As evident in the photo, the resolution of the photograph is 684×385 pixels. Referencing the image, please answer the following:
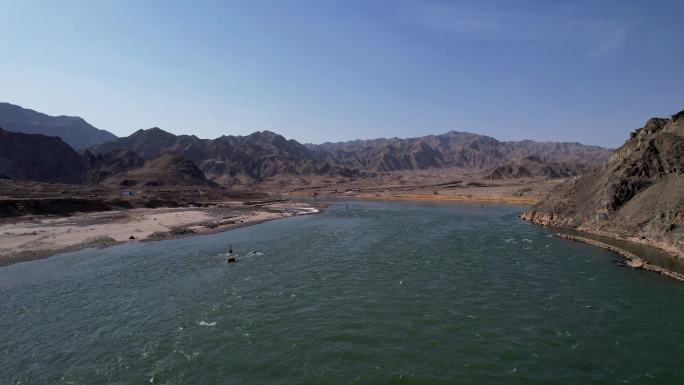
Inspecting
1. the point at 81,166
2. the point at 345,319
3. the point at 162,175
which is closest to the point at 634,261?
the point at 345,319

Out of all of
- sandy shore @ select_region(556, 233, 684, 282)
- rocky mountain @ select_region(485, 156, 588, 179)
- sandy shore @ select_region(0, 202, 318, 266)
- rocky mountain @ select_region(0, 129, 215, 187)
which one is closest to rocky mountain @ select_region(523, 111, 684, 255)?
sandy shore @ select_region(556, 233, 684, 282)

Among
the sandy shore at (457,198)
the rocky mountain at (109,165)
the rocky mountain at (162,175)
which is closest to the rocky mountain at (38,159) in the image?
the rocky mountain at (109,165)

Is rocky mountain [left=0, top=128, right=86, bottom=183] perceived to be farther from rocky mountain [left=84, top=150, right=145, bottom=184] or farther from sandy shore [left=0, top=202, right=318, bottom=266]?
sandy shore [left=0, top=202, right=318, bottom=266]

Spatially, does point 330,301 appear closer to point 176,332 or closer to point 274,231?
point 176,332

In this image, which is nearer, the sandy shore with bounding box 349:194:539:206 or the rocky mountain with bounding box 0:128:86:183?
the sandy shore with bounding box 349:194:539:206

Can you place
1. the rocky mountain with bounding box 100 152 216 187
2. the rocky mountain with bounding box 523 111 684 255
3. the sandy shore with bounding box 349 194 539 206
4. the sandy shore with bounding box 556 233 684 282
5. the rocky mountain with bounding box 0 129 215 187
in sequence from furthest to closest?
the rocky mountain with bounding box 0 129 215 187, the rocky mountain with bounding box 100 152 216 187, the sandy shore with bounding box 349 194 539 206, the rocky mountain with bounding box 523 111 684 255, the sandy shore with bounding box 556 233 684 282

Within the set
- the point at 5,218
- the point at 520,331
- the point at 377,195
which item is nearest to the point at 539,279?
the point at 520,331
